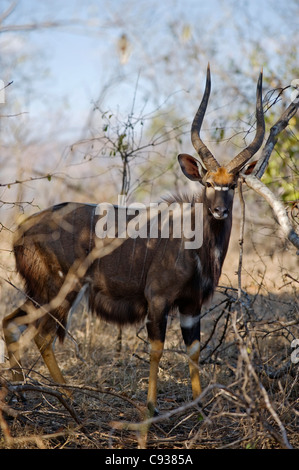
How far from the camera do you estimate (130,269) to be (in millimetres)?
3824

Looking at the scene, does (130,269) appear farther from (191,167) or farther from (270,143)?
(270,143)

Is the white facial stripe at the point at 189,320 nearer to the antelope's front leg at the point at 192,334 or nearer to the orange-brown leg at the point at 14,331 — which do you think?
the antelope's front leg at the point at 192,334

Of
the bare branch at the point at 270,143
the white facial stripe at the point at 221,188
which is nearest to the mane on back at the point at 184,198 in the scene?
the white facial stripe at the point at 221,188

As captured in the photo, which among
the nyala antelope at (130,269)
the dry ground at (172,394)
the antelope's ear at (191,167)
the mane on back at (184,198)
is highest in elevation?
the antelope's ear at (191,167)

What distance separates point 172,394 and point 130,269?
0.92m

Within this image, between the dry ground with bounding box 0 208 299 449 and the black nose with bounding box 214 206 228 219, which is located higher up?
the black nose with bounding box 214 206 228 219

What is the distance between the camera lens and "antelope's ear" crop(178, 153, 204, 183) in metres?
3.88

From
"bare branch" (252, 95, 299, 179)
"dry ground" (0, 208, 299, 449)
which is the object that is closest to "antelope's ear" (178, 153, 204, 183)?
"bare branch" (252, 95, 299, 179)

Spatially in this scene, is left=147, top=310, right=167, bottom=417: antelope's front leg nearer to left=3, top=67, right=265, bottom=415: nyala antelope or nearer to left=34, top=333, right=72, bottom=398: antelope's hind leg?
left=3, top=67, right=265, bottom=415: nyala antelope

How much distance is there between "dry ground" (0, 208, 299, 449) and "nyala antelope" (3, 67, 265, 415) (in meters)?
0.18

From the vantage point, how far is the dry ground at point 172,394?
259 centimetres

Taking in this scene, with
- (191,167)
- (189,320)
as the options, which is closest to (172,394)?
(189,320)

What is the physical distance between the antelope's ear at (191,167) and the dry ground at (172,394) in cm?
74

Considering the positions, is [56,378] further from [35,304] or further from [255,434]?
[255,434]
